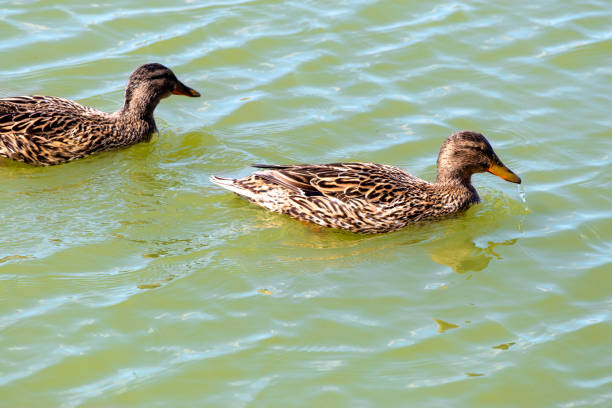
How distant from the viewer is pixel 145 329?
7938mm

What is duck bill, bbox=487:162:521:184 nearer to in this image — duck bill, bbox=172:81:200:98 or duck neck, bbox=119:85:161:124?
duck bill, bbox=172:81:200:98

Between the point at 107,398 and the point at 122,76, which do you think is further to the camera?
the point at 122,76

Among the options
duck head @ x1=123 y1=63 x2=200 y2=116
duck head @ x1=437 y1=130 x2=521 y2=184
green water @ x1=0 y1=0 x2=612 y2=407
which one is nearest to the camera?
green water @ x1=0 y1=0 x2=612 y2=407

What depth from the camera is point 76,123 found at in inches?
434

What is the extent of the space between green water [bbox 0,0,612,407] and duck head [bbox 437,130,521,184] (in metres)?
0.49

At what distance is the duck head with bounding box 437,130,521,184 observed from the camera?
10.2m

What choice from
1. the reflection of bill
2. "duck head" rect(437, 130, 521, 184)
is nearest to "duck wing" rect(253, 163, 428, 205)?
"duck head" rect(437, 130, 521, 184)

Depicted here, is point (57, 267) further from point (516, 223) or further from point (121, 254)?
point (516, 223)

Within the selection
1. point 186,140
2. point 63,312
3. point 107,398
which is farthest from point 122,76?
point 107,398

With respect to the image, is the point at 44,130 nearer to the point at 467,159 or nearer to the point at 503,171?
the point at 467,159

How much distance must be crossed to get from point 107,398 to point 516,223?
5.05 metres

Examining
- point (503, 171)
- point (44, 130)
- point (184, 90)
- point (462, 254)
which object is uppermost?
point (184, 90)

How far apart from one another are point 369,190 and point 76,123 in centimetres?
365

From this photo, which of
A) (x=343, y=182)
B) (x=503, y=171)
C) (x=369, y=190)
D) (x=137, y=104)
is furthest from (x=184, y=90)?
(x=503, y=171)
